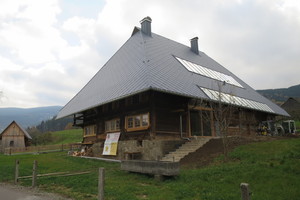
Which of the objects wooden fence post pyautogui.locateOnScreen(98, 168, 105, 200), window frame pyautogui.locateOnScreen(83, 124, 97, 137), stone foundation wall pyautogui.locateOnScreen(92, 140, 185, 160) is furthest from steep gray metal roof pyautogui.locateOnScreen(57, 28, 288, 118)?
wooden fence post pyautogui.locateOnScreen(98, 168, 105, 200)

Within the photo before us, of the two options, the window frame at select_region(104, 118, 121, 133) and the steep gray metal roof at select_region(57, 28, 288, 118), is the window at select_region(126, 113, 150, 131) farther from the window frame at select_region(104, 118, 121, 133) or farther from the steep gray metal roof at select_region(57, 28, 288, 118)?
the steep gray metal roof at select_region(57, 28, 288, 118)

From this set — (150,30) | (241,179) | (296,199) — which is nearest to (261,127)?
(150,30)

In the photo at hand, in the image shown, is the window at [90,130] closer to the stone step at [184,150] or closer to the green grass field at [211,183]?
the stone step at [184,150]

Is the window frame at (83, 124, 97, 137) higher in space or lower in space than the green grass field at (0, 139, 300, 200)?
higher

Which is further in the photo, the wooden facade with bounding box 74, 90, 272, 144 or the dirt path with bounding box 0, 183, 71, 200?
the wooden facade with bounding box 74, 90, 272, 144

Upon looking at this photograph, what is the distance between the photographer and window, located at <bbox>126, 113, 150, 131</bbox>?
16.3 m

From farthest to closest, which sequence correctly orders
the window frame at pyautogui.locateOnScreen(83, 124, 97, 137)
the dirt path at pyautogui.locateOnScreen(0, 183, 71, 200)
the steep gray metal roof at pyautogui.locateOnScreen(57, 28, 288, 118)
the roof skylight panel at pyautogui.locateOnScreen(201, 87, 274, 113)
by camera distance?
1. the window frame at pyautogui.locateOnScreen(83, 124, 97, 137)
2. the roof skylight panel at pyautogui.locateOnScreen(201, 87, 274, 113)
3. the steep gray metal roof at pyautogui.locateOnScreen(57, 28, 288, 118)
4. the dirt path at pyautogui.locateOnScreen(0, 183, 71, 200)

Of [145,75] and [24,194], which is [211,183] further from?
[145,75]

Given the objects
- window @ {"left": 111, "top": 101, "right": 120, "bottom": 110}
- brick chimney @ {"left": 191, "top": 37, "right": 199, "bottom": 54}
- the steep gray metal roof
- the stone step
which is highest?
brick chimney @ {"left": 191, "top": 37, "right": 199, "bottom": 54}

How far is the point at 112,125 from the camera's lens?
19828mm

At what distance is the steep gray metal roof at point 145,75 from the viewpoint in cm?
1603

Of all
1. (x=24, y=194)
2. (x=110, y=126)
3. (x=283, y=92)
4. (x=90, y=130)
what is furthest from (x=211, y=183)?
(x=283, y=92)

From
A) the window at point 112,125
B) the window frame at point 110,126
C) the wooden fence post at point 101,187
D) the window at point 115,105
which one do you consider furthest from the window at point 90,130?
the wooden fence post at point 101,187

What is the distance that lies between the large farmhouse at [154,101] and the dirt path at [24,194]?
728 centimetres
